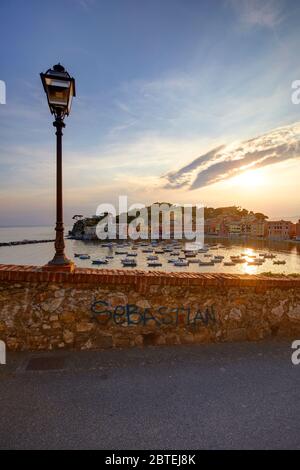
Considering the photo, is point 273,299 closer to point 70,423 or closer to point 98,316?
point 98,316

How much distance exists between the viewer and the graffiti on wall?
4406 millimetres

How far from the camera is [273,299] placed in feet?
16.1

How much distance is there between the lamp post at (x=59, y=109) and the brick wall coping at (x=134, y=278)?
0.85ft

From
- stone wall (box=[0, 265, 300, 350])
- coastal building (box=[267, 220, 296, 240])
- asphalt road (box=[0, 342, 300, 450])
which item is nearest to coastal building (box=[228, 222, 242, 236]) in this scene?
coastal building (box=[267, 220, 296, 240])

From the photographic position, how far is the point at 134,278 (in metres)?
4.48

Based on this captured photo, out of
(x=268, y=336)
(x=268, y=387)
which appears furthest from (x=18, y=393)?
(x=268, y=336)

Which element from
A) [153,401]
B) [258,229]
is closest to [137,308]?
[153,401]

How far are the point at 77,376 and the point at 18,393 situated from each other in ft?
2.33

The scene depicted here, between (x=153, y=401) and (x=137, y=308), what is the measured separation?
1.64 meters

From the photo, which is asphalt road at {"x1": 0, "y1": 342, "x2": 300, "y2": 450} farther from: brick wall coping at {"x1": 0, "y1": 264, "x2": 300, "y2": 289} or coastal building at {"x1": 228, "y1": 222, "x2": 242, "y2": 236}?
coastal building at {"x1": 228, "y1": 222, "x2": 242, "y2": 236}

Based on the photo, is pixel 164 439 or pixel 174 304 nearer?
pixel 164 439

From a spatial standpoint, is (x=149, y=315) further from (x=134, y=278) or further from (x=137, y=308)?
(x=134, y=278)

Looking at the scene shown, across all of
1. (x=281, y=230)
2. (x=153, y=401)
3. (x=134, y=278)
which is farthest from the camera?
(x=281, y=230)

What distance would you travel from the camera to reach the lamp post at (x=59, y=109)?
14.9 feet
